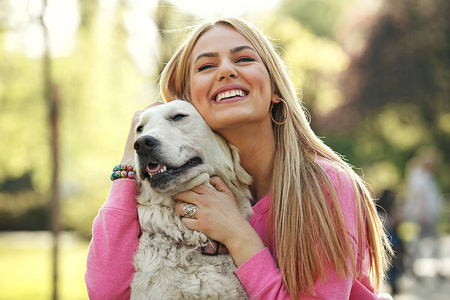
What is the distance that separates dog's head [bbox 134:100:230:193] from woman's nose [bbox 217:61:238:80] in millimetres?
276

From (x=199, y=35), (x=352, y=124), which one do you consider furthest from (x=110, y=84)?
(x=352, y=124)

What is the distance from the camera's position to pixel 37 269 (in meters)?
11.1

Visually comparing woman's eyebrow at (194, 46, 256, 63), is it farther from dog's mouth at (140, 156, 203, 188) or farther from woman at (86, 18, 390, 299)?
dog's mouth at (140, 156, 203, 188)

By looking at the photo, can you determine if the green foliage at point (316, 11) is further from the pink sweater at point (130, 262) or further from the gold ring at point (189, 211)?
the gold ring at point (189, 211)

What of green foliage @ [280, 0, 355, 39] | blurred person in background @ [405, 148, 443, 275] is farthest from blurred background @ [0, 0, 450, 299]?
green foliage @ [280, 0, 355, 39]

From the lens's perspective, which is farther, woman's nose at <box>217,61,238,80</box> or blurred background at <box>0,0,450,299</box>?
blurred background at <box>0,0,450,299</box>

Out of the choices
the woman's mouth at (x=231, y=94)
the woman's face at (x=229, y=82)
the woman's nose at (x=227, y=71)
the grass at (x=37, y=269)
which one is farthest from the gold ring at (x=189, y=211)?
the grass at (x=37, y=269)

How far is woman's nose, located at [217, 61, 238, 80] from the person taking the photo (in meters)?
2.86

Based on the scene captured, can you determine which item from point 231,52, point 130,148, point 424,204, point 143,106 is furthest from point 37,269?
point 231,52

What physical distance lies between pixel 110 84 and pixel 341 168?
7.83m

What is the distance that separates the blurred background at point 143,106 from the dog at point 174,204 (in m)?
0.93

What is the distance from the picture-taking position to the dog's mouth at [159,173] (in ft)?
8.57

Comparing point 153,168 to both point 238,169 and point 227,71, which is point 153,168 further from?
point 227,71

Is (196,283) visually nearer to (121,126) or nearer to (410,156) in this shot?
(121,126)
